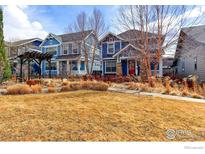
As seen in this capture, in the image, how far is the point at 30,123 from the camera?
3270 mm

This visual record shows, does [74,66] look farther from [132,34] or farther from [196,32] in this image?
[196,32]

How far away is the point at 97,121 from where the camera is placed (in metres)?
3.37

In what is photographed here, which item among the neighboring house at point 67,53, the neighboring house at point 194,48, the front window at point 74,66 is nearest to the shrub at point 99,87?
the neighboring house at point 194,48

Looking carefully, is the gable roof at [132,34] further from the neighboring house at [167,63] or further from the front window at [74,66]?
the front window at [74,66]

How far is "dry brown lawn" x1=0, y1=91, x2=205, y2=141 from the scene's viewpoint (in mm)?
2910

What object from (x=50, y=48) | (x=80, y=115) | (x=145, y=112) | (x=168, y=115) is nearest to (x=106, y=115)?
(x=80, y=115)

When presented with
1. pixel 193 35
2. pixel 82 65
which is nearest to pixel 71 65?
pixel 82 65

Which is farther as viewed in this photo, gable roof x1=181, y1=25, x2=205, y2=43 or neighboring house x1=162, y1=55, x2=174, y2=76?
neighboring house x1=162, y1=55, x2=174, y2=76

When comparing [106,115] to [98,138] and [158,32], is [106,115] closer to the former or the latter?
[98,138]

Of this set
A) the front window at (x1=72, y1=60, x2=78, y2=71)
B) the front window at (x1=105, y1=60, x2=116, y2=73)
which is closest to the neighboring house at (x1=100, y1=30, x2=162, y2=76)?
the front window at (x1=105, y1=60, x2=116, y2=73)

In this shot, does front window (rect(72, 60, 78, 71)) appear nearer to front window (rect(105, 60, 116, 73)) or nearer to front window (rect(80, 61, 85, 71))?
front window (rect(80, 61, 85, 71))

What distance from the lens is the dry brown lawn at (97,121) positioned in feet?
9.55

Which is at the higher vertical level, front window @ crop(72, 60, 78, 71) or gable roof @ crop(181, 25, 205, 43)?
gable roof @ crop(181, 25, 205, 43)

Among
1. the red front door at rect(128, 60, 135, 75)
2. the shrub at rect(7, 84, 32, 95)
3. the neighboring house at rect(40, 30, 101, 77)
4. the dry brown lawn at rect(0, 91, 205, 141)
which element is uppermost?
the neighboring house at rect(40, 30, 101, 77)
